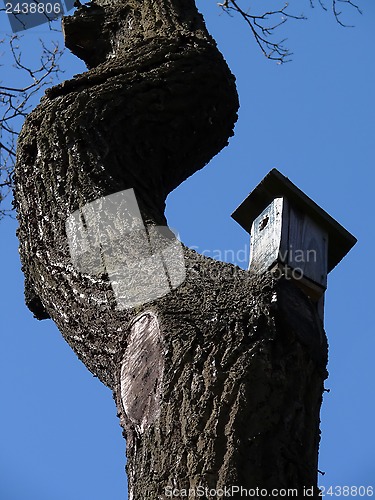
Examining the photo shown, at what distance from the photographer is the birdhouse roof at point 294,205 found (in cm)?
314

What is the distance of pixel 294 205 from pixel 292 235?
20cm

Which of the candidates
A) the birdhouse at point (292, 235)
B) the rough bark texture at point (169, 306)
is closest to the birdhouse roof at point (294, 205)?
the birdhouse at point (292, 235)

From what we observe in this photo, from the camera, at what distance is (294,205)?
10.3 feet

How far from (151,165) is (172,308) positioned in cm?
76

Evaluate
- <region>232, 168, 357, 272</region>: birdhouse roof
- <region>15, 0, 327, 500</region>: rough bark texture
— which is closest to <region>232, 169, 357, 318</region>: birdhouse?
<region>232, 168, 357, 272</region>: birdhouse roof

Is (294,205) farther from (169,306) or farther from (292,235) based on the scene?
(169,306)

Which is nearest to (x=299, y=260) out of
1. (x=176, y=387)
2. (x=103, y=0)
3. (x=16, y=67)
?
(x=176, y=387)

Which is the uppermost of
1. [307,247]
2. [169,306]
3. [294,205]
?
[294,205]

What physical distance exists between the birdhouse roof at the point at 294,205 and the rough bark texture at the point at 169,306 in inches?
9.1

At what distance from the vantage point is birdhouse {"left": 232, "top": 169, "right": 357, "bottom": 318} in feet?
9.13

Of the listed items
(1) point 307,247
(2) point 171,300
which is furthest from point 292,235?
(2) point 171,300

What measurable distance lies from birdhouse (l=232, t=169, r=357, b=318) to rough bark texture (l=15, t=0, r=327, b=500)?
0.92 ft

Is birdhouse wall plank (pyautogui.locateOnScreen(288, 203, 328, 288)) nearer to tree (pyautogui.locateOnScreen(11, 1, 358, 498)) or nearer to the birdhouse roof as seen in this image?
the birdhouse roof

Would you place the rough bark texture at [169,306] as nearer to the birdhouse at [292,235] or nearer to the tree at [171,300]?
the tree at [171,300]
